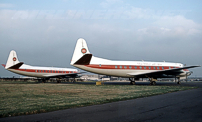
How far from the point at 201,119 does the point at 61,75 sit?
152 feet

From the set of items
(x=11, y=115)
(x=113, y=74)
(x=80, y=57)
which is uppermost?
(x=80, y=57)

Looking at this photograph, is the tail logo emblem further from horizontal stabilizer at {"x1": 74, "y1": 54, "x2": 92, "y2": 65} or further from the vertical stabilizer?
the vertical stabilizer

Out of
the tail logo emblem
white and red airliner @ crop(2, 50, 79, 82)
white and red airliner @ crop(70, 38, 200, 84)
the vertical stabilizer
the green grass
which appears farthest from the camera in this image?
the vertical stabilizer

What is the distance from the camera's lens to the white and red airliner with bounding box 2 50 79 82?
148 feet

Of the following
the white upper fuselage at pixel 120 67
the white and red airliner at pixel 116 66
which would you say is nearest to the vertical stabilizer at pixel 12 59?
the white and red airliner at pixel 116 66

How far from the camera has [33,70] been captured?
50.2 meters

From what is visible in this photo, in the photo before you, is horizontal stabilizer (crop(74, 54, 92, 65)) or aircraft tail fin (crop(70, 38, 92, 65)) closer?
horizontal stabilizer (crop(74, 54, 92, 65))

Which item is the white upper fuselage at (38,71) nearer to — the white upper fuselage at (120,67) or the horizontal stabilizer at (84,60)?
the white upper fuselage at (120,67)

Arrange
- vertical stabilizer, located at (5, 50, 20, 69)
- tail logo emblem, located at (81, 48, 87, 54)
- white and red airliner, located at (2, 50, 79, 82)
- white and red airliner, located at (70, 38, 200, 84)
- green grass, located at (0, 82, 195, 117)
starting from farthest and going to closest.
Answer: vertical stabilizer, located at (5, 50, 20, 69) → white and red airliner, located at (2, 50, 79, 82) → tail logo emblem, located at (81, 48, 87, 54) → white and red airliner, located at (70, 38, 200, 84) → green grass, located at (0, 82, 195, 117)

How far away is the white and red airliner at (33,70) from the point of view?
4526 centimetres

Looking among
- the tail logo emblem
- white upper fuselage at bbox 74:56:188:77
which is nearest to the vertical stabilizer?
the tail logo emblem

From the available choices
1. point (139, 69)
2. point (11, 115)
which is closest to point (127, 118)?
point (11, 115)

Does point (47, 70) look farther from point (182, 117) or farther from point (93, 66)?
point (182, 117)

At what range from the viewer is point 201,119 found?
7.52 m
